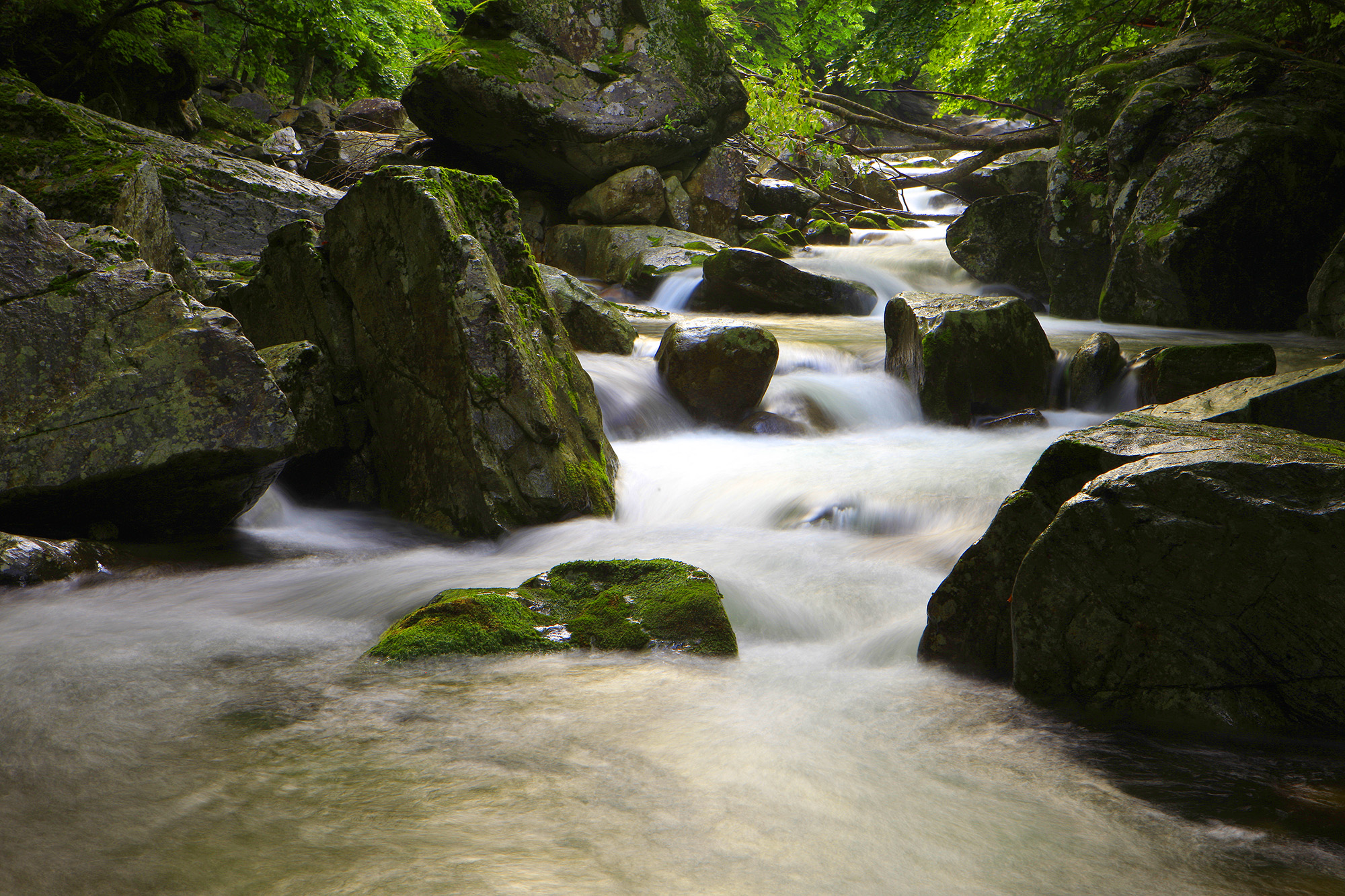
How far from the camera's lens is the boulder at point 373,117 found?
20.8 metres

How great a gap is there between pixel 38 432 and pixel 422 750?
125 inches

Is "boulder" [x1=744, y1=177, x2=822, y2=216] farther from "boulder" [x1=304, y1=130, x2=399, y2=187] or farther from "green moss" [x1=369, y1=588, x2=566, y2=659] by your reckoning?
"green moss" [x1=369, y1=588, x2=566, y2=659]

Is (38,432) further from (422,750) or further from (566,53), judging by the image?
(566,53)

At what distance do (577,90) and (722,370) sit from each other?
9253mm

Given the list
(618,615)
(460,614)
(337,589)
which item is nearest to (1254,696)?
(618,615)

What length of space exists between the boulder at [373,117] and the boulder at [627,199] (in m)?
7.65

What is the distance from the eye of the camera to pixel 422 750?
259 centimetres

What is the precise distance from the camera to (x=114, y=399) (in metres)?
4.45

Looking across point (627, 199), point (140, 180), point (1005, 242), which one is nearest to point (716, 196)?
point (627, 199)

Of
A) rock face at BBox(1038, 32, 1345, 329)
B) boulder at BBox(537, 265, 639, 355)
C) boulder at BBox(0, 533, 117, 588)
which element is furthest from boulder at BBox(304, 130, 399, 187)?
rock face at BBox(1038, 32, 1345, 329)

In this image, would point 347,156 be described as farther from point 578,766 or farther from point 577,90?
point 578,766

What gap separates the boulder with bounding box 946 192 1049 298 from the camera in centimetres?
1355

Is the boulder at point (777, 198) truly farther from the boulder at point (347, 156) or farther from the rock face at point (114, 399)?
the rock face at point (114, 399)

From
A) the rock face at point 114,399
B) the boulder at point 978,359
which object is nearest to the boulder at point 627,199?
the boulder at point 978,359
